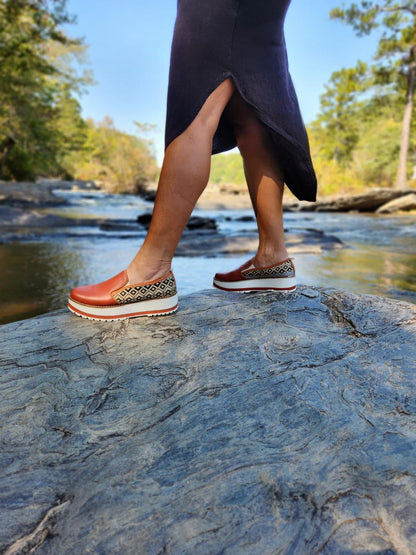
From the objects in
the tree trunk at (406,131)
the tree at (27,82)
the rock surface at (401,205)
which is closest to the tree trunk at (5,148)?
the tree at (27,82)

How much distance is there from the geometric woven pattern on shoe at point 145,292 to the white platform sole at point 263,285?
0.42m

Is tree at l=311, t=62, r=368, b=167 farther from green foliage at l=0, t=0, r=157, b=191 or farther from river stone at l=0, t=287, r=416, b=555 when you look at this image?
river stone at l=0, t=287, r=416, b=555

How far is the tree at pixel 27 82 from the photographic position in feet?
43.7

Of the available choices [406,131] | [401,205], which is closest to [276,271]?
[401,205]

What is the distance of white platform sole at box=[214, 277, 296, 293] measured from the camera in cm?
179

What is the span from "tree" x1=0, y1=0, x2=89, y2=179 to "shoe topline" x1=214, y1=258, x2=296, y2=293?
13706mm

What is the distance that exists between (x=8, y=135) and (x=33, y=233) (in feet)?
46.3

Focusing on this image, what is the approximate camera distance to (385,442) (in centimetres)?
92

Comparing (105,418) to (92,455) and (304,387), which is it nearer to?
(92,455)

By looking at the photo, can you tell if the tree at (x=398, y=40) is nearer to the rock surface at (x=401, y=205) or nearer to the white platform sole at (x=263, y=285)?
the rock surface at (x=401, y=205)

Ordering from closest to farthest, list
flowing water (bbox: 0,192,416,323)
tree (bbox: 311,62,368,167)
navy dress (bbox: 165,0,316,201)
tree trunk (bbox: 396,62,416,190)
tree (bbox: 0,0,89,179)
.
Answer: navy dress (bbox: 165,0,316,201), flowing water (bbox: 0,192,416,323), tree (bbox: 0,0,89,179), tree trunk (bbox: 396,62,416,190), tree (bbox: 311,62,368,167)

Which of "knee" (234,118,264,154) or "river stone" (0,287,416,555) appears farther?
"knee" (234,118,264,154)

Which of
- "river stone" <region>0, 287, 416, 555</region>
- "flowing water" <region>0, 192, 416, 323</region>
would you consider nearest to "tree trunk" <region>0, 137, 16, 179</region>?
"flowing water" <region>0, 192, 416, 323</region>

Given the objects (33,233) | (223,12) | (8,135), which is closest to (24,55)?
(8,135)
